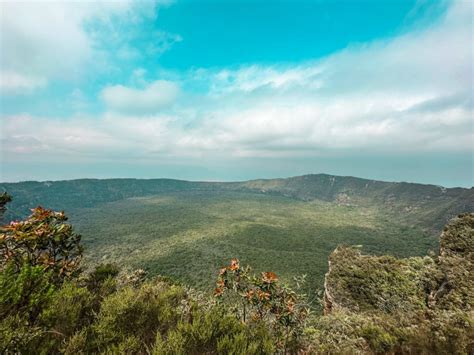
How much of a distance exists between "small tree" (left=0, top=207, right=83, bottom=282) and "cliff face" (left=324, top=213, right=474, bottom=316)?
25182 millimetres

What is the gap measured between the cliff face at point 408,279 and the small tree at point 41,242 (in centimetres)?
2518

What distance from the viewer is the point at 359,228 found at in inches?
5891

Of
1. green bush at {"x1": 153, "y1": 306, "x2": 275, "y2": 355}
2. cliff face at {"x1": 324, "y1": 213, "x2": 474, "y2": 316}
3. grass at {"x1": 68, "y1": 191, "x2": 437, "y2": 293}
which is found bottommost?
grass at {"x1": 68, "y1": 191, "x2": 437, "y2": 293}

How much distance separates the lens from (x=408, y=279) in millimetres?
27344

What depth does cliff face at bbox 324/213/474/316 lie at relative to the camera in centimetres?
2126

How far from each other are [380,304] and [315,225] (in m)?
137

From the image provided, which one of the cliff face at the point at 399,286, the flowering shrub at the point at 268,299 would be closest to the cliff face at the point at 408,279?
the cliff face at the point at 399,286

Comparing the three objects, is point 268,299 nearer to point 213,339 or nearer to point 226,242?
point 213,339

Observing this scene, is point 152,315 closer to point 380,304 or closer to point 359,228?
point 380,304

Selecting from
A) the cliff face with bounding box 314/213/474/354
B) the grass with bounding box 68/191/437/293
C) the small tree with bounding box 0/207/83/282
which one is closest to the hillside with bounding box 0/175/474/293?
the grass with bounding box 68/191/437/293

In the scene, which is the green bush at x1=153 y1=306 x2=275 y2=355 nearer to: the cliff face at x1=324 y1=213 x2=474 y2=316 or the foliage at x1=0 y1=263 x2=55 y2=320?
the foliage at x1=0 y1=263 x2=55 y2=320

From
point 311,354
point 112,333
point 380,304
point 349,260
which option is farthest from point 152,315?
point 349,260

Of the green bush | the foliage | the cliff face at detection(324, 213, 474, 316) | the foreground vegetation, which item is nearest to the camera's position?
the foliage

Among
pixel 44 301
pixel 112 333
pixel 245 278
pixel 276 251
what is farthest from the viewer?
pixel 276 251
